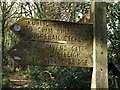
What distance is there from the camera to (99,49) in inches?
88.0

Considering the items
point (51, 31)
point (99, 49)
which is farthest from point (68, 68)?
point (51, 31)

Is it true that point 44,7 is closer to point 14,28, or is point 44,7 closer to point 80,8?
point 80,8

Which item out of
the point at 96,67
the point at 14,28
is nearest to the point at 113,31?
the point at 96,67

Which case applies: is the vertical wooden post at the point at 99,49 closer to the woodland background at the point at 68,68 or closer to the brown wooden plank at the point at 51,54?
the brown wooden plank at the point at 51,54

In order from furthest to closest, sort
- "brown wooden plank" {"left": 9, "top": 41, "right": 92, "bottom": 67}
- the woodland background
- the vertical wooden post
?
the woodland background → the vertical wooden post → "brown wooden plank" {"left": 9, "top": 41, "right": 92, "bottom": 67}

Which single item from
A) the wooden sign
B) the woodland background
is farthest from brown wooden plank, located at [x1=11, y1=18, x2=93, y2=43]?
the woodland background

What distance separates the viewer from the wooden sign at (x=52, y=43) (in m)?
2.05

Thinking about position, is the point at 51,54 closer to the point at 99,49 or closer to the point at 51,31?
the point at 51,31

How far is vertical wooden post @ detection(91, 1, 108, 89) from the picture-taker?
7.22 feet

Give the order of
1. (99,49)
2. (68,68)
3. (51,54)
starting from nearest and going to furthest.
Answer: (51,54) → (99,49) → (68,68)

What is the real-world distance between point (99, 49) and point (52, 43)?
0.42 meters

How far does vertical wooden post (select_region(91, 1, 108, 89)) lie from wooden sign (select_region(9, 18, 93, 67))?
0.16 feet

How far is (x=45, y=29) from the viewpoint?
7.05 ft

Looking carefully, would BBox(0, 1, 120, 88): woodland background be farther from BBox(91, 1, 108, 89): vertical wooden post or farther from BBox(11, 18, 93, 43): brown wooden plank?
BBox(91, 1, 108, 89): vertical wooden post
